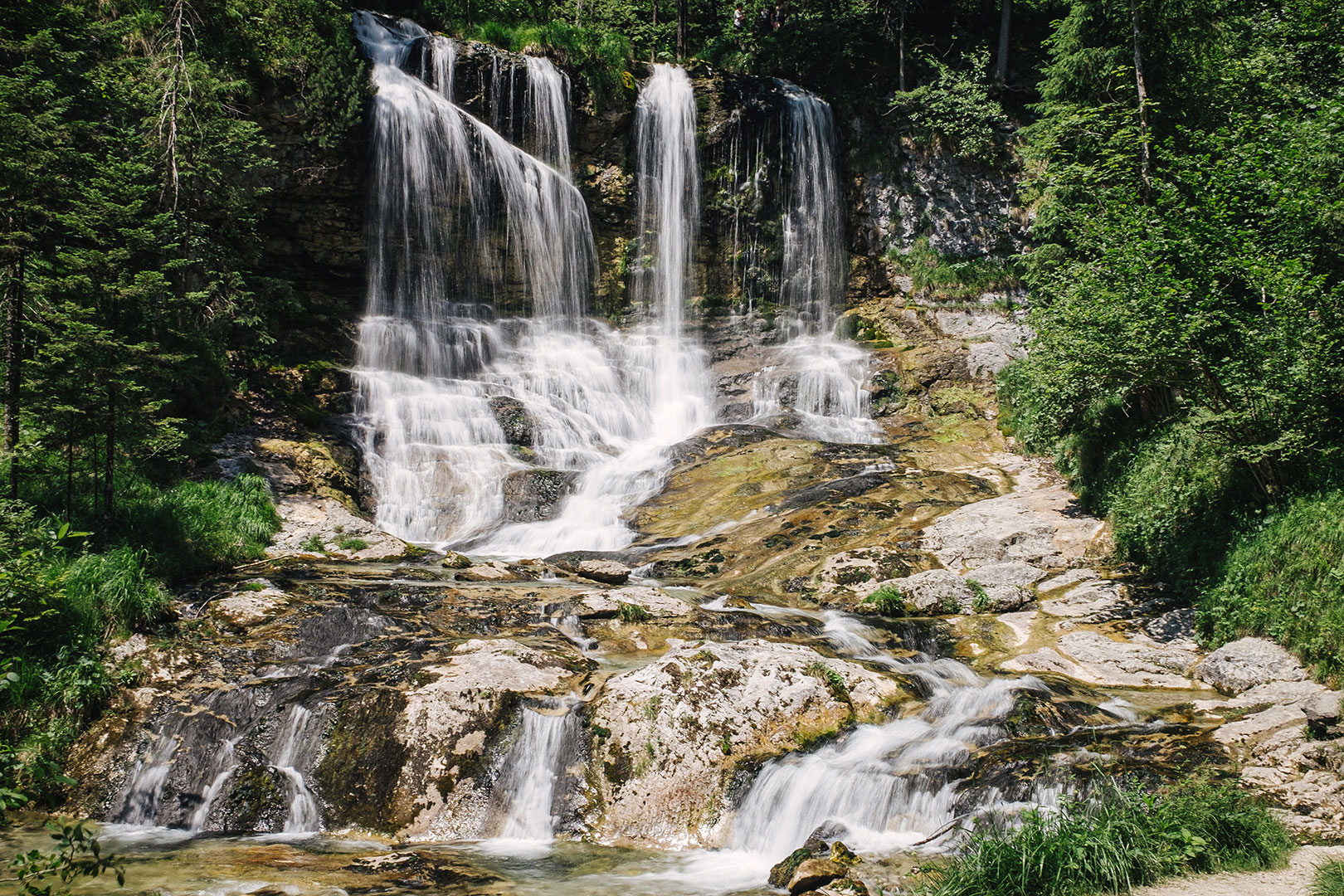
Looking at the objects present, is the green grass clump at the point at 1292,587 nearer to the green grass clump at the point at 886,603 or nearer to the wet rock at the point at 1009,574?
the wet rock at the point at 1009,574

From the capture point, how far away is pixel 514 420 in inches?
757

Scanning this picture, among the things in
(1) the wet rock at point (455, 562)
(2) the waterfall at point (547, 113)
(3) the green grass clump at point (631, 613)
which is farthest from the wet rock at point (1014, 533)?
(2) the waterfall at point (547, 113)

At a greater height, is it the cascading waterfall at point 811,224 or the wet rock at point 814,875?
the cascading waterfall at point 811,224

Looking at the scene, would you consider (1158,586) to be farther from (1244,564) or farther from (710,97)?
(710,97)

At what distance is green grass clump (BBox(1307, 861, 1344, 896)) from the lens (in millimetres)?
4375

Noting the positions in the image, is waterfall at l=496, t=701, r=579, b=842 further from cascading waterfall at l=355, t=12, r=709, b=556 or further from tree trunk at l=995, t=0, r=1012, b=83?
tree trunk at l=995, t=0, r=1012, b=83

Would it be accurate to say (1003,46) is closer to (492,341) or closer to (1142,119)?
(1142,119)

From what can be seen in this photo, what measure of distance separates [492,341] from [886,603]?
14.7 metres

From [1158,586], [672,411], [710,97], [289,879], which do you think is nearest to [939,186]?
[710,97]

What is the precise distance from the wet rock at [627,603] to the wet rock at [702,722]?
4.88 feet

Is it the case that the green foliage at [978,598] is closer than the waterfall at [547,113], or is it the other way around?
the green foliage at [978,598]

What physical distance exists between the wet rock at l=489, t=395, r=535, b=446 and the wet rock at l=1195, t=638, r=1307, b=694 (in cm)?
1401

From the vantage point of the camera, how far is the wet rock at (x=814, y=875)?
5.61 meters

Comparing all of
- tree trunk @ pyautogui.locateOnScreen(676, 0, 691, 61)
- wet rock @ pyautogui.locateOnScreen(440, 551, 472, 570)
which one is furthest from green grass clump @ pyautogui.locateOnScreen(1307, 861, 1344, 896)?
tree trunk @ pyautogui.locateOnScreen(676, 0, 691, 61)
